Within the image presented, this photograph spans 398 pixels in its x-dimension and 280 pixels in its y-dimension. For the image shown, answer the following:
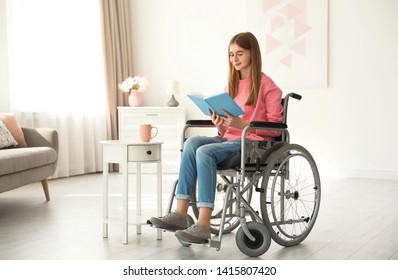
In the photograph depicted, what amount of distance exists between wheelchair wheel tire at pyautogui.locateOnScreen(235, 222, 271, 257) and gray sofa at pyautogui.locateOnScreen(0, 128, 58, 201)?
5.48ft

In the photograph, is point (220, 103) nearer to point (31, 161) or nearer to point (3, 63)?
point (31, 161)

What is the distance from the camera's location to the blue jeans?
2490mm

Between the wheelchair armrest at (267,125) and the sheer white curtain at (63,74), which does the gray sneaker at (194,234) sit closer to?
the wheelchair armrest at (267,125)

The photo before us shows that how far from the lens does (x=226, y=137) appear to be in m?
2.80

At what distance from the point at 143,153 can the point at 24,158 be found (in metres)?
1.32

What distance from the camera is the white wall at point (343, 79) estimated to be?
17.0 ft

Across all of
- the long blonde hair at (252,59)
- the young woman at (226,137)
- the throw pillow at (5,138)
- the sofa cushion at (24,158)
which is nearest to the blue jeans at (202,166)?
the young woman at (226,137)

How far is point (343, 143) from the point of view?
212 inches

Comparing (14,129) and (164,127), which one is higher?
(14,129)

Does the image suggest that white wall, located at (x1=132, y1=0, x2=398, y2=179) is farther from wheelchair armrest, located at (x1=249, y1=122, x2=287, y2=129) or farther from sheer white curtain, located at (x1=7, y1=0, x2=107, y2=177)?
wheelchair armrest, located at (x1=249, y1=122, x2=287, y2=129)

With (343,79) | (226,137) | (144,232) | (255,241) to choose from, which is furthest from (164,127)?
(255,241)

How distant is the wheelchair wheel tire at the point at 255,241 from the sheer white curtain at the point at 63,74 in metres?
3.06

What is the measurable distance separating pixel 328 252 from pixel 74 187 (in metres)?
2.66

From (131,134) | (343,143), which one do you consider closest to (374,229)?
(343,143)
